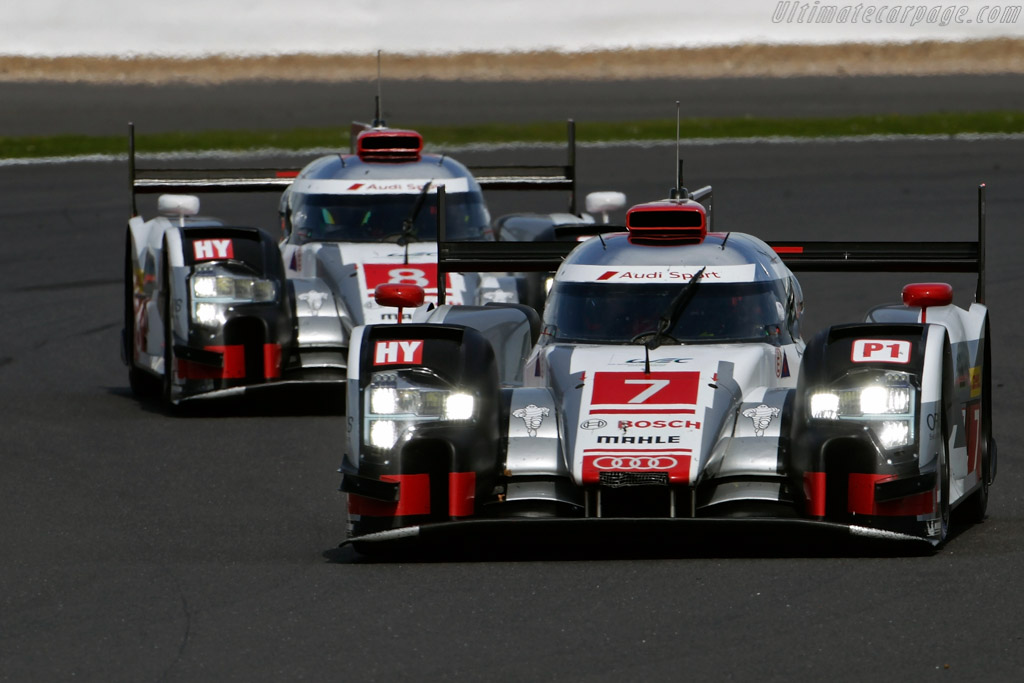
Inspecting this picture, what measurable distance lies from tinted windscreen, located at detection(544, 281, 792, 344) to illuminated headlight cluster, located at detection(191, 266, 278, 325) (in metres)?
4.22

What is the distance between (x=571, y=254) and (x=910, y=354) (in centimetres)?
218

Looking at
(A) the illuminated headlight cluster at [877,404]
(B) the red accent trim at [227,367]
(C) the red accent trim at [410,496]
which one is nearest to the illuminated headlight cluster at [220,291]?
(B) the red accent trim at [227,367]

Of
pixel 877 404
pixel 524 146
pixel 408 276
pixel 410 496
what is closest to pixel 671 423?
pixel 877 404

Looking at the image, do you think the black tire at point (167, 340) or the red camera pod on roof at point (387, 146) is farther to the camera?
the red camera pod on roof at point (387, 146)

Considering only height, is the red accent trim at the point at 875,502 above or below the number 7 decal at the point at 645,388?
below

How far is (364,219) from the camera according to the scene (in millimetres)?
14797

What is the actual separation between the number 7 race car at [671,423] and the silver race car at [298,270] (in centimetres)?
407

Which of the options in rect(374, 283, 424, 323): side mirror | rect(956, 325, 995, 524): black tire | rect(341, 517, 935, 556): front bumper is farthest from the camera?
rect(374, 283, 424, 323): side mirror

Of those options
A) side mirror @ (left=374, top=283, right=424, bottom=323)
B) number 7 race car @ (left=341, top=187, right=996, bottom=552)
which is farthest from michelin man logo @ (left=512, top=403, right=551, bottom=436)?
side mirror @ (left=374, top=283, right=424, bottom=323)

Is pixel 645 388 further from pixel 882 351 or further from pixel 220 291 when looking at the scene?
pixel 220 291

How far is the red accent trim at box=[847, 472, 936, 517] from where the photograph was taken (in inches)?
329

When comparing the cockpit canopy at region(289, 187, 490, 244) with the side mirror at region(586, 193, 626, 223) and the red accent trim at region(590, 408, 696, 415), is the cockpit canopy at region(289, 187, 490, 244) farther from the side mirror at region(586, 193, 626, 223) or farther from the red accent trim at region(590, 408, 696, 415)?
the red accent trim at region(590, 408, 696, 415)

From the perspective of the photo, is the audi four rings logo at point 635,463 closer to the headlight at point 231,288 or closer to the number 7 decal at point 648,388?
the number 7 decal at point 648,388

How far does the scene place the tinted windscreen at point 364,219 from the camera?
14.7 meters
